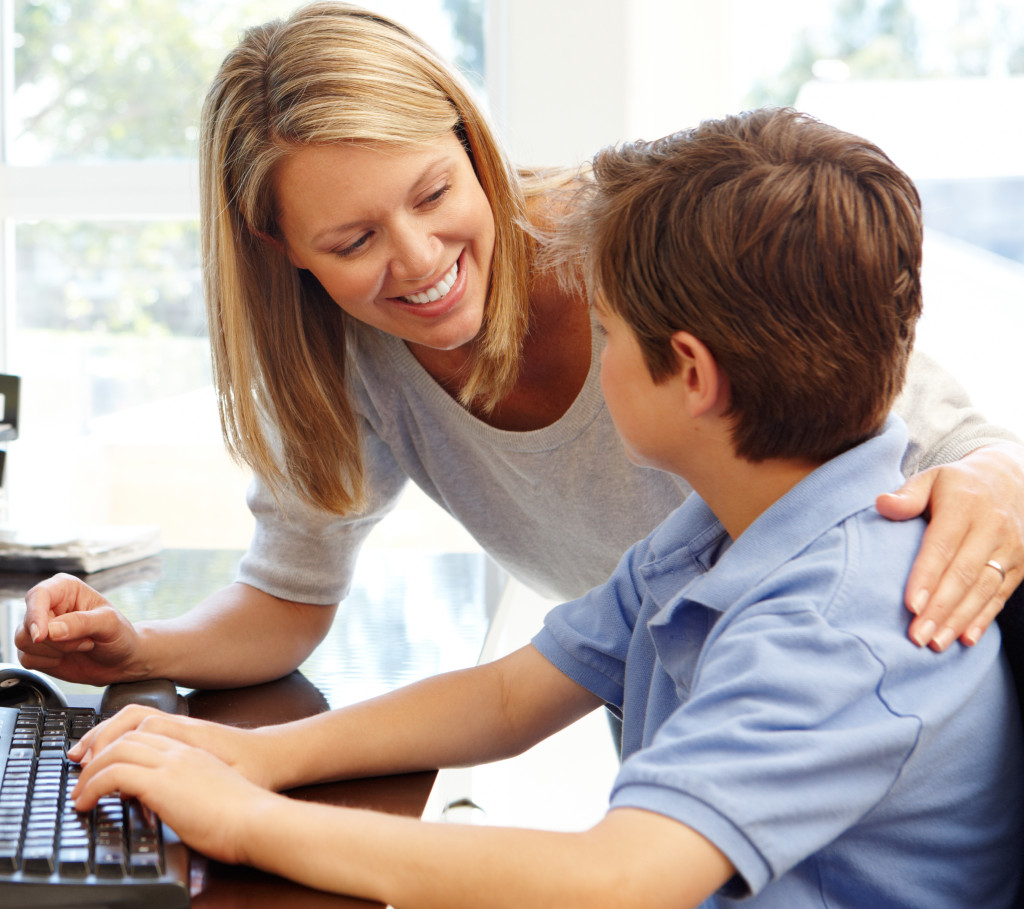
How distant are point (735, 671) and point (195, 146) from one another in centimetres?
215

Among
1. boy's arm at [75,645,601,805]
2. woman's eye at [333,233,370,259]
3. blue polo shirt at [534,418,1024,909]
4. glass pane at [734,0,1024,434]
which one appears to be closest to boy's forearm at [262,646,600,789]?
boy's arm at [75,645,601,805]

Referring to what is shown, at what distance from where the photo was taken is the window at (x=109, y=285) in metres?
2.53

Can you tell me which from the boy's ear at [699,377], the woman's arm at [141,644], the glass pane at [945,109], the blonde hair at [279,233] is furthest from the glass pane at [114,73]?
the boy's ear at [699,377]

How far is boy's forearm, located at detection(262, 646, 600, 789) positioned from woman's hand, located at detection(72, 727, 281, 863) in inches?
4.3

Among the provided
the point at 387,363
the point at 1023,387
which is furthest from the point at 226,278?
the point at 1023,387

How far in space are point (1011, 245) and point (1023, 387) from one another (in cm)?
32

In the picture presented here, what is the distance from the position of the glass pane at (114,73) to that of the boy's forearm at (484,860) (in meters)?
2.15

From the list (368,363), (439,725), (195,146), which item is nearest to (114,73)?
(195,146)

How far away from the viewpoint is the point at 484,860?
62cm

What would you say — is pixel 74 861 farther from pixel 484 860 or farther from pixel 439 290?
pixel 439 290

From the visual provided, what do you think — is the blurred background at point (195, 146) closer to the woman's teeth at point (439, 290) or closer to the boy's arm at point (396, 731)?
the woman's teeth at point (439, 290)

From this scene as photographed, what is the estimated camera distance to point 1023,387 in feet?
7.63

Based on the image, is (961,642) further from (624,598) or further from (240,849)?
(240,849)

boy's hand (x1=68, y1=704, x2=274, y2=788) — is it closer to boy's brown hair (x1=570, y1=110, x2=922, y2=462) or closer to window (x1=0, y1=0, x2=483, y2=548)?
boy's brown hair (x1=570, y1=110, x2=922, y2=462)
